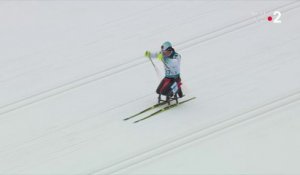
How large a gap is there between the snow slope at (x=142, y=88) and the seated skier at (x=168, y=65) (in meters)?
0.33

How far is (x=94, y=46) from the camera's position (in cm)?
1016

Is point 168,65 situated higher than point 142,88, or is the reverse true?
point 142,88

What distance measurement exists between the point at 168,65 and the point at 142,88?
861 mm

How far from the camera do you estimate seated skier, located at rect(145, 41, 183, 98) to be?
8211 mm

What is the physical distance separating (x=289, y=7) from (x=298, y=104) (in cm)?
277

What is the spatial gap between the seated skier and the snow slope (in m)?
0.33

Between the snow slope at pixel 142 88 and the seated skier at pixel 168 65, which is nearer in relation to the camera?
the snow slope at pixel 142 88

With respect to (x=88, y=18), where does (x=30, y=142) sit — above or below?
below

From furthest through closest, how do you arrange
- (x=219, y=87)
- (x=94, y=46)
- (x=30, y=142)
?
1. (x=94, y=46)
2. (x=219, y=87)
3. (x=30, y=142)

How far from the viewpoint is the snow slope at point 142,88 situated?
766cm

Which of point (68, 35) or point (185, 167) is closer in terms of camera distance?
point (185, 167)

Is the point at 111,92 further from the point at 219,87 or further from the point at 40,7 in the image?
the point at 40,7

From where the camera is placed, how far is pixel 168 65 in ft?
27.2

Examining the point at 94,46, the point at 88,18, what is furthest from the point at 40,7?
the point at 94,46
